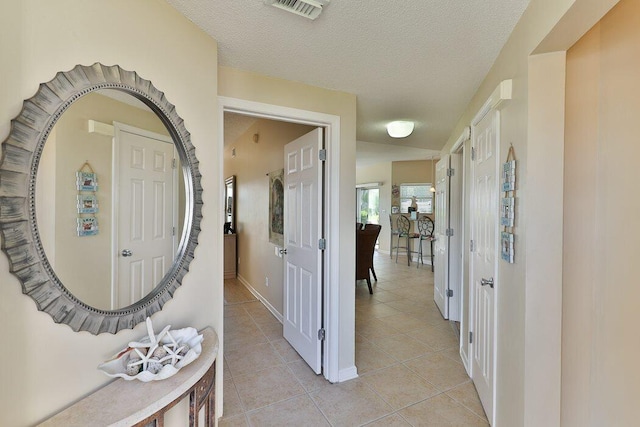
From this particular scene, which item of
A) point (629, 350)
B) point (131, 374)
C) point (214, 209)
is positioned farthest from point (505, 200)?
point (131, 374)

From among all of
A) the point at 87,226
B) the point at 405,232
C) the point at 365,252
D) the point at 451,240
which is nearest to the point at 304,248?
the point at 87,226

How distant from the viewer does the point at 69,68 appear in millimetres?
1004

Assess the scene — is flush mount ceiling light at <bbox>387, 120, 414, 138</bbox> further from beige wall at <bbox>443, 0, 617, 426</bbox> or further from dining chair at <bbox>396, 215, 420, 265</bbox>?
dining chair at <bbox>396, 215, 420, 265</bbox>

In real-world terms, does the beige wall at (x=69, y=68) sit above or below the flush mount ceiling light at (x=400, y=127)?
below

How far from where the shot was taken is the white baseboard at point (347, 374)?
239 cm

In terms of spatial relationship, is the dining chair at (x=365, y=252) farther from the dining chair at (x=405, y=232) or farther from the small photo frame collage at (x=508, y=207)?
the small photo frame collage at (x=508, y=207)

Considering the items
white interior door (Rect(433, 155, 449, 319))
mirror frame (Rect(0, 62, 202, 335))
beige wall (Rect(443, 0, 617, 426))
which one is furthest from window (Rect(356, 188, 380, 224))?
mirror frame (Rect(0, 62, 202, 335))

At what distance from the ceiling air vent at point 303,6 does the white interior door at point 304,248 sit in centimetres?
103

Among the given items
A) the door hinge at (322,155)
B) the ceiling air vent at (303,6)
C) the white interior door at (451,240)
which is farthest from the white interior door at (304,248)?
the white interior door at (451,240)

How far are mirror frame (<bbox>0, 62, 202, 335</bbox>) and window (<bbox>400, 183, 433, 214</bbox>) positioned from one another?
7.34 meters

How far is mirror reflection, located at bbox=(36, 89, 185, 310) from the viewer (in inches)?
38.5

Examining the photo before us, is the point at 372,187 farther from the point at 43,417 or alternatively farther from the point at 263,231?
the point at 43,417

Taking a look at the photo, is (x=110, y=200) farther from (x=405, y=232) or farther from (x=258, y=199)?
(x=405, y=232)

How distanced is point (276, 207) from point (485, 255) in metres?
2.36
